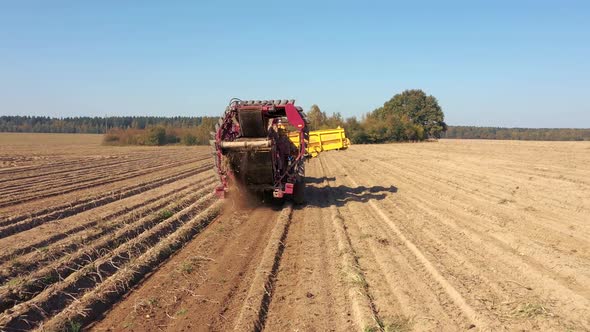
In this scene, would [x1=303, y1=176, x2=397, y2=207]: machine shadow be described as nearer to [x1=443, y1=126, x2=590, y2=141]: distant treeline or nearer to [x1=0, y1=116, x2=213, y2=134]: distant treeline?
[x1=443, y1=126, x2=590, y2=141]: distant treeline

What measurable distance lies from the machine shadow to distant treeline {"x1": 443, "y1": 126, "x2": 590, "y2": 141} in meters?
74.9

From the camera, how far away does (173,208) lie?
1142cm

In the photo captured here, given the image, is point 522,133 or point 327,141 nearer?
point 327,141

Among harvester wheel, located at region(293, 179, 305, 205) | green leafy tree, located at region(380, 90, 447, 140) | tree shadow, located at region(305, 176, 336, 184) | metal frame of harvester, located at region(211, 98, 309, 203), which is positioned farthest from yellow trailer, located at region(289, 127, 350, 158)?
green leafy tree, located at region(380, 90, 447, 140)

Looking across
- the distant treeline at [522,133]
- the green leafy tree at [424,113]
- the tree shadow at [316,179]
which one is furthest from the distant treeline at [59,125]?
the tree shadow at [316,179]

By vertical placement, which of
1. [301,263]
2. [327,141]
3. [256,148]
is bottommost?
[301,263]

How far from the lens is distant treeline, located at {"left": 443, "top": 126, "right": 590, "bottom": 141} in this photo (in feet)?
263

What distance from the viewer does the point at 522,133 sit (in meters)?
95.2

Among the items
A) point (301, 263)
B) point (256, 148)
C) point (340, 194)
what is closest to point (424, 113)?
point (340, 194)

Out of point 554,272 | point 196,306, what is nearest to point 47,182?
point 196,306

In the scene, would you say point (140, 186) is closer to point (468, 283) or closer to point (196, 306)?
point (196, 306)

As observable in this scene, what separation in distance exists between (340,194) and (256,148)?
16.1 ft

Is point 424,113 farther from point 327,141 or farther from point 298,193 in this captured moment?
point 298,193

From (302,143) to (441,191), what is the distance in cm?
577
